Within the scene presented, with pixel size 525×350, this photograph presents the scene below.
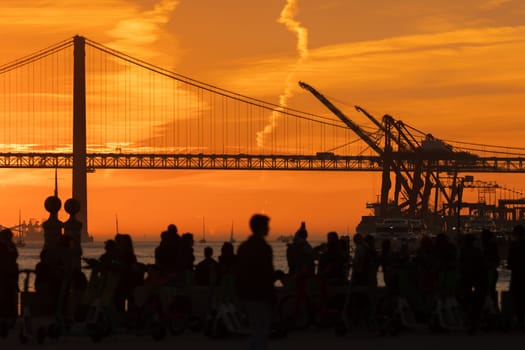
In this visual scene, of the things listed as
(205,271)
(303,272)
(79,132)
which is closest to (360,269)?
(303,272)

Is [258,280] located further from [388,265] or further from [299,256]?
[388,265]

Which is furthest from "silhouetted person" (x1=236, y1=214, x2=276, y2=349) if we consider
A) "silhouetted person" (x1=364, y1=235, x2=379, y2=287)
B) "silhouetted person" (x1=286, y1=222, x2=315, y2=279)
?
"silhouetted person" (x1=364, y1=235, x2=379, y2=287)

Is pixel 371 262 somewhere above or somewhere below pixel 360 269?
above

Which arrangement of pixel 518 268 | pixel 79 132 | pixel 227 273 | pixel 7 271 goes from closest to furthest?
1. pixel 7 271
2. pixel 227 273
3. pixel 518 268
4. pixel 79 132

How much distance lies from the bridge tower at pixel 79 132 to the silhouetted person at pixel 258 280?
104960 mm

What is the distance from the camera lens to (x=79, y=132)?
5177 inches

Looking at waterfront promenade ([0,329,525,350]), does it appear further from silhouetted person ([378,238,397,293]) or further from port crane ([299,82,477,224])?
port crane ([299,82,477,224])

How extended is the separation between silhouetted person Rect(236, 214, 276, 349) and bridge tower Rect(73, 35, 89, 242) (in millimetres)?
104960

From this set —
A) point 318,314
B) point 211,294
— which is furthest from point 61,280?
point 318,314

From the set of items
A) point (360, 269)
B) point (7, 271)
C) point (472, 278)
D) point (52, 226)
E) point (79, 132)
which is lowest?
point (472, 278)

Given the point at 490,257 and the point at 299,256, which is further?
the point at 299,256

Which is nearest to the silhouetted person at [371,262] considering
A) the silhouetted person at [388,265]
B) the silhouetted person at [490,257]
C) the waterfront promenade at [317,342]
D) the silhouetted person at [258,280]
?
the silhouetted person at [388,265]

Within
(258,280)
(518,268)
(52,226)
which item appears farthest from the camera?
(52,226)

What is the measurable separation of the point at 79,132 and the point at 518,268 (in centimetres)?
11213
